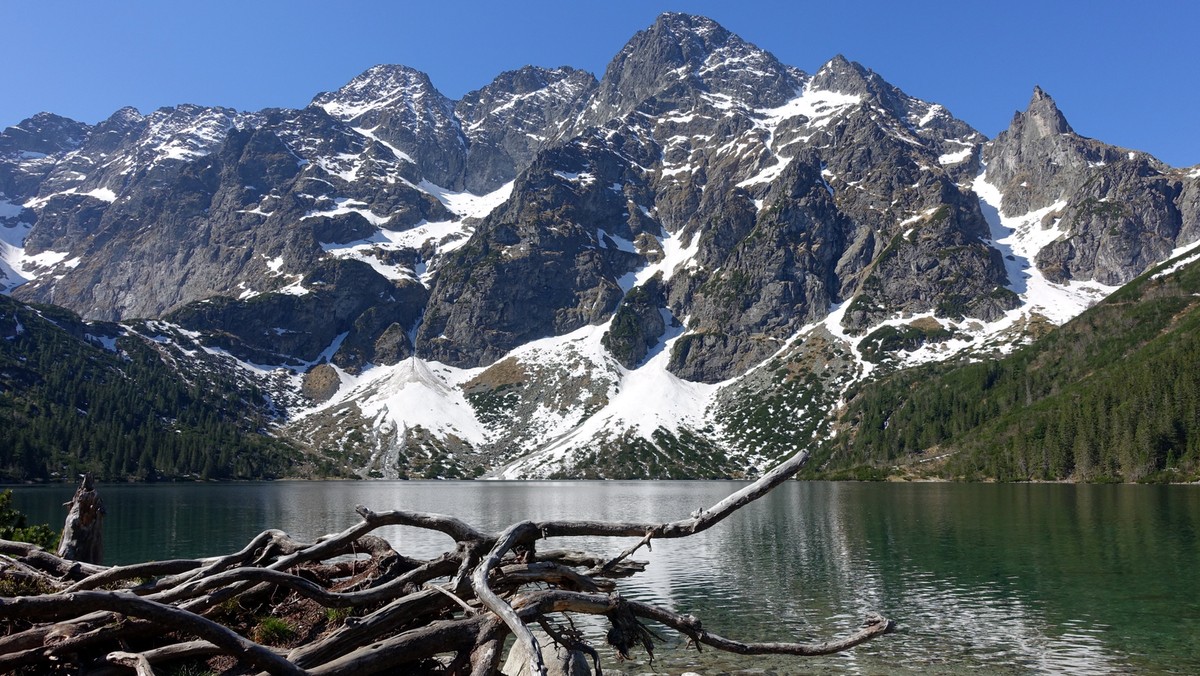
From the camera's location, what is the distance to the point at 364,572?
43.8 feet

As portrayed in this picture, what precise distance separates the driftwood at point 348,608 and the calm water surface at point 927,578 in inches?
639

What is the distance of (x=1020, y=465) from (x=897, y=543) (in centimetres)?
14584

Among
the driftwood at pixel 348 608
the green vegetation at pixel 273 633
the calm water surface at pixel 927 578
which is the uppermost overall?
the driftwood at pixel 348 608

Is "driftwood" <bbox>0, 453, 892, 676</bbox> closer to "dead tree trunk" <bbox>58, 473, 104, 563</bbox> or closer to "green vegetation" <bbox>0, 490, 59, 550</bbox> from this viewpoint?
"dead tree trunk" <bbox>58, 473, 104, 563</bbox>

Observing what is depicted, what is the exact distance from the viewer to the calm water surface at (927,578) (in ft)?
95.6

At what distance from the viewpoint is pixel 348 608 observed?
40.4 ft

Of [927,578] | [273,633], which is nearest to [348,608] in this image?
[273,633]

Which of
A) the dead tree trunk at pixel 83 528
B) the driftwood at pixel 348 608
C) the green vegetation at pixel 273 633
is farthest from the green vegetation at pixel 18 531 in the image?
the green vegetation at pixel 273 633

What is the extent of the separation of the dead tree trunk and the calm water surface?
17182 mm

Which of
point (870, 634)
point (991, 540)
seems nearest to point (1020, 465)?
point (991, 540)

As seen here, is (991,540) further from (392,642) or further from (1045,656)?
(392,642)

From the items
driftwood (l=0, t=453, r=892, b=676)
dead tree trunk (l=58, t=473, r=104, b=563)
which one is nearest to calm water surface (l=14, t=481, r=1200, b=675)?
driftwood (l=0, t=453, r=892, b=676)

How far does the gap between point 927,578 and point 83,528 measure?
149ft

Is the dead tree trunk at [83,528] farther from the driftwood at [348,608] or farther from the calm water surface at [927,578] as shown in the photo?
the calm water surface at [927,578]
